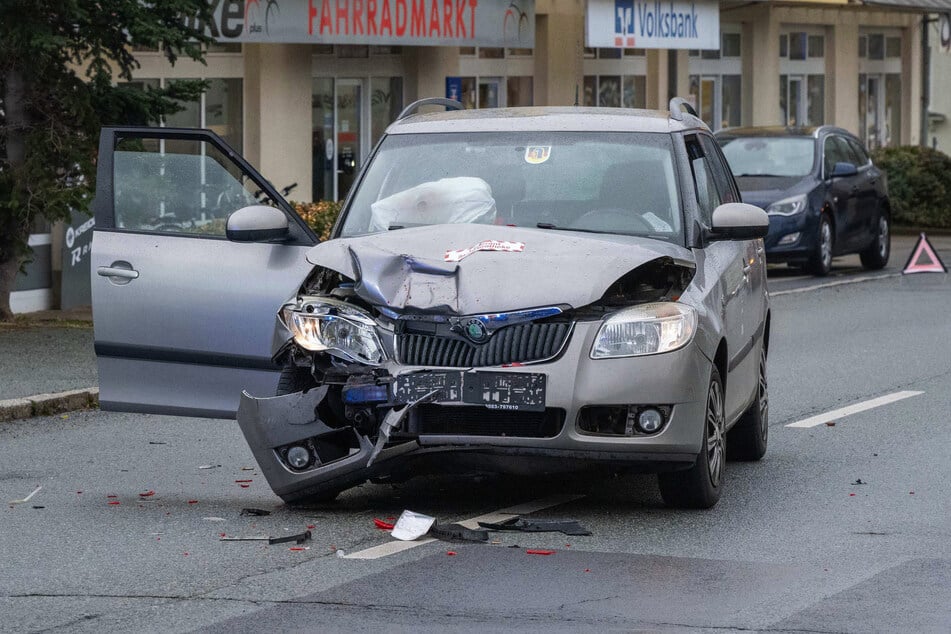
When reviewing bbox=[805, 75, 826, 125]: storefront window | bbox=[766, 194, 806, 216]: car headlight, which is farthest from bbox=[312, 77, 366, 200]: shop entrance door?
bbox=[805, 75, 826, 125]: storefront window

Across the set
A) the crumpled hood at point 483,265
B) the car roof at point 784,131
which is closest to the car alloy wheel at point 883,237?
the car roof at point 784,131

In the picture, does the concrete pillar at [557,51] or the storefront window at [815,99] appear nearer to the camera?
the concrete pillar at [557,51]

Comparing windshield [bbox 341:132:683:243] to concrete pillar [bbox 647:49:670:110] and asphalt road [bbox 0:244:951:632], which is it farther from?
concrete pillar [bbox 647:49:670:110]

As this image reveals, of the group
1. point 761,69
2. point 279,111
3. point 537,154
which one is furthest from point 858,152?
point 537,154

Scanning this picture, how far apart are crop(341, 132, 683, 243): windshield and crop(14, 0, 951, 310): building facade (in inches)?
365

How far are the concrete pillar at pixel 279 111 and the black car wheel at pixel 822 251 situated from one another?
7.05 meters

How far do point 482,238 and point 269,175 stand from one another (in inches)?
667

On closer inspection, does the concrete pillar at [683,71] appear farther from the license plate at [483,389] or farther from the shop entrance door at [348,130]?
the license plate at [483,389]

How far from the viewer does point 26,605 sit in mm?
6125

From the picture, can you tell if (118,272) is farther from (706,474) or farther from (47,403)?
(47,403)

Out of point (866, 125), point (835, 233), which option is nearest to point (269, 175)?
point (835, 233)

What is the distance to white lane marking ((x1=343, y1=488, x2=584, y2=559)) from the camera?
6.90 m

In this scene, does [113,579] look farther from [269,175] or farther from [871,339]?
[269,175]

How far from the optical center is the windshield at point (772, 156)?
883 inches
